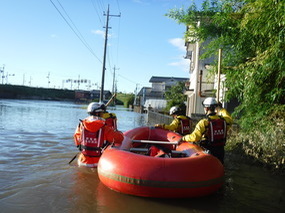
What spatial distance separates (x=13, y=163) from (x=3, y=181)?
1438mm

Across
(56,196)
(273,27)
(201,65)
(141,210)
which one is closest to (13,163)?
(56,196)

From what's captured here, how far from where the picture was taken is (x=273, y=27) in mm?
5465

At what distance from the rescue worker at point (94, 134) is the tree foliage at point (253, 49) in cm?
364

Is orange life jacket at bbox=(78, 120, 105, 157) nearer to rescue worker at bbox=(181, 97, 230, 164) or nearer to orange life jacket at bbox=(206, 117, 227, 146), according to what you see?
rescue worker at bbox=(181, 97, 230, 164)

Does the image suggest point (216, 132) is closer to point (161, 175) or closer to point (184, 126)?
point (161, 175)

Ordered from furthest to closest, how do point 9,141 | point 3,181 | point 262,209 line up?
point 9,141
point 3,181
point 262,209

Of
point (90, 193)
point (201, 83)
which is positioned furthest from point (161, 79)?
point (90, 193)

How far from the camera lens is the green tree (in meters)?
5.69

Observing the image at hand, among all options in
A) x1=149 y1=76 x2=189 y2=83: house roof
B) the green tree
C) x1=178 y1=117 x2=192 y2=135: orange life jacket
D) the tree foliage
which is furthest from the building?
x1=149 y1=76 x2=189 y2=83: house roof

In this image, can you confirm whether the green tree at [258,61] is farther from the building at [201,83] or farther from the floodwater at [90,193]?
the building at [201,83]

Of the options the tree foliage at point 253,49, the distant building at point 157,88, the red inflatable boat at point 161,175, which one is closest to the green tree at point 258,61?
the tree foliage at point 253,49

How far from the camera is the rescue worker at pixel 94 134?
5.15 m

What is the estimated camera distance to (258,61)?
654 centimetres

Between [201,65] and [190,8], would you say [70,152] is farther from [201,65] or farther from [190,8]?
[201,65]
